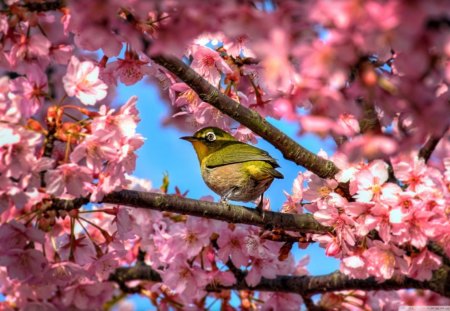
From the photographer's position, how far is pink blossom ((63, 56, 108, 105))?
3.71m

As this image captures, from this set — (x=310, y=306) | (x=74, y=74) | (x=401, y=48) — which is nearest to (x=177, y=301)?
(x=310, y=306)

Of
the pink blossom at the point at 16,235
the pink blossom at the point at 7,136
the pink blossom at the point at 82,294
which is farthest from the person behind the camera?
the pink blossom at the point at 82,294

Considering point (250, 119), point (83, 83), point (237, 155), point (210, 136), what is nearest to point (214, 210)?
point (250, 119)

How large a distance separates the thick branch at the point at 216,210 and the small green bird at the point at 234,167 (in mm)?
883

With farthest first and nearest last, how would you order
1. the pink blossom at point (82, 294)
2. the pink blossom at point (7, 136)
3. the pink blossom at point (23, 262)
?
the pink blossom at point (82, 294) < the pink blossom at point (23, 262) < the pink blossom at point (7, 136)

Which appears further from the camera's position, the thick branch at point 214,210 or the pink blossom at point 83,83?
the thick branch at point 214,210

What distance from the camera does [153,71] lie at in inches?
178

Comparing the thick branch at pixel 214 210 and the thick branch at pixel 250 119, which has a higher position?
the thick branch at pixel 250 119

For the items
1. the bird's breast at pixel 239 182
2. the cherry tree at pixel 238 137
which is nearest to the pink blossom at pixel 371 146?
the cherry tree at pixel 238 137

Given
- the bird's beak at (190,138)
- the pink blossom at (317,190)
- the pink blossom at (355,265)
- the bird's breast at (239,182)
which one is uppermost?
the bird's beak at (190,138)

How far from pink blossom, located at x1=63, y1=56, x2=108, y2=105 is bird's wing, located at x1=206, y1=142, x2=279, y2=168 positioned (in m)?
1.87

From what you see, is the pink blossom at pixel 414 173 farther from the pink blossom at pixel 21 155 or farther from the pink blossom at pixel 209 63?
the pink blossom at pixel 21 155

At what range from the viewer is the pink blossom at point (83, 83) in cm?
371

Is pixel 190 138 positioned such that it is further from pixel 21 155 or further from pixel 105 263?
pixel 21 155
